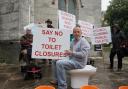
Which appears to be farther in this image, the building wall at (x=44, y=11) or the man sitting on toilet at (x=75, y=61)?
the building wall at (x=44, y=11)

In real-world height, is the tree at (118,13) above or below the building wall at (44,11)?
above

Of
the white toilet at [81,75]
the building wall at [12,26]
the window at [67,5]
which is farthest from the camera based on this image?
the window at [67,5]

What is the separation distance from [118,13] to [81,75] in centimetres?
3498

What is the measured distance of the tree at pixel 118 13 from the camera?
135ft

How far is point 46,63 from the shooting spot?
43.2 feet

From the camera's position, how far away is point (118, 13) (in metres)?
42.2

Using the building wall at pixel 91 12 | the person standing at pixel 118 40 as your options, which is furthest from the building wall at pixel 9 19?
the building wall at pixel 91 12

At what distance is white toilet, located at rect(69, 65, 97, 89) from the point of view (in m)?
8.02

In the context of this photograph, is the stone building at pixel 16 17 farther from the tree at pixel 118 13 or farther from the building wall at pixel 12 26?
the tree at pixel 118 13

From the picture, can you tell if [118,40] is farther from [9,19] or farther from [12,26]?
[9,19]

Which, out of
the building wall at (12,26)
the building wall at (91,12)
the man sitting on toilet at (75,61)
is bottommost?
the man sitting on toilet at (75,61)

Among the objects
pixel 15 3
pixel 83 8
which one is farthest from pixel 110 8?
pixel 15 3

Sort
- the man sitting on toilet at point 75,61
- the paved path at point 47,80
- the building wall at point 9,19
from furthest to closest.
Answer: the building wall at point 9,19
the paved path at point 47,80
the man sitting on toilet at point 75,61

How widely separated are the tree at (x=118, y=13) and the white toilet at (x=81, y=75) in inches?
1260
